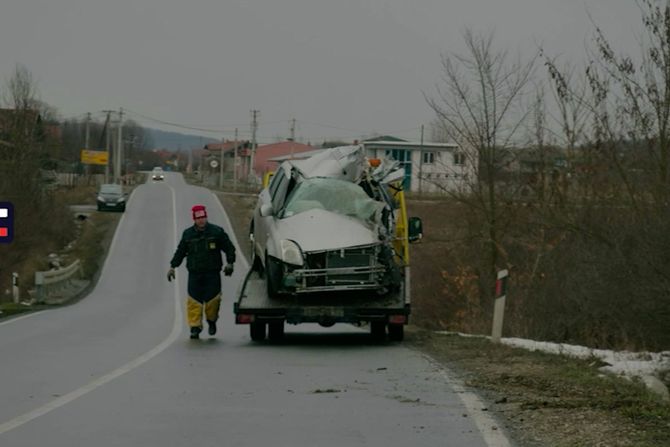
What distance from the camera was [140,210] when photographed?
8712cm

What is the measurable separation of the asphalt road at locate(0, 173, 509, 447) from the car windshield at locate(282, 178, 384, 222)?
1989mm

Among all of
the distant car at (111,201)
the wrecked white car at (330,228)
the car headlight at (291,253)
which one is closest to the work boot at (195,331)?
the wrecked white car at (330,228)

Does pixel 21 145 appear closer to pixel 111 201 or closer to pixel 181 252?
pixel 111 201

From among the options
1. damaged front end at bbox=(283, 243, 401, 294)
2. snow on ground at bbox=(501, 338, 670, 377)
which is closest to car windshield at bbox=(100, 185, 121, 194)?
damaged front end at bbox=(283, 243, 401, 294)

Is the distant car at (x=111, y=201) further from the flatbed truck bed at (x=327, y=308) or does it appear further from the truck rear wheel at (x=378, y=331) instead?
the flatbed truck bed at (x=327, y=308)

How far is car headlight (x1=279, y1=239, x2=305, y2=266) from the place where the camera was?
54.6ft

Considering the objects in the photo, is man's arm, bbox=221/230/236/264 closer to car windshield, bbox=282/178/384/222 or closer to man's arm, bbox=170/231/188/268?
man's arm, bbox=170/231/188/268

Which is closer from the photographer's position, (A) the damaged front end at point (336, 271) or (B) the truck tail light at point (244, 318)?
(A) the damaged front end at point (336, 271)

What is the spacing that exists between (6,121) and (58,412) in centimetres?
6373

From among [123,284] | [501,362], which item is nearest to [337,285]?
[501,362]

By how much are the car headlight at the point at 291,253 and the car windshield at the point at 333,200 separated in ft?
3.19

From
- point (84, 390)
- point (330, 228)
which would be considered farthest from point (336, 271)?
point (84, 390)

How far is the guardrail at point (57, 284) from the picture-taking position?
124 ft

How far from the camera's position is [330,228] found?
17.0 meters
